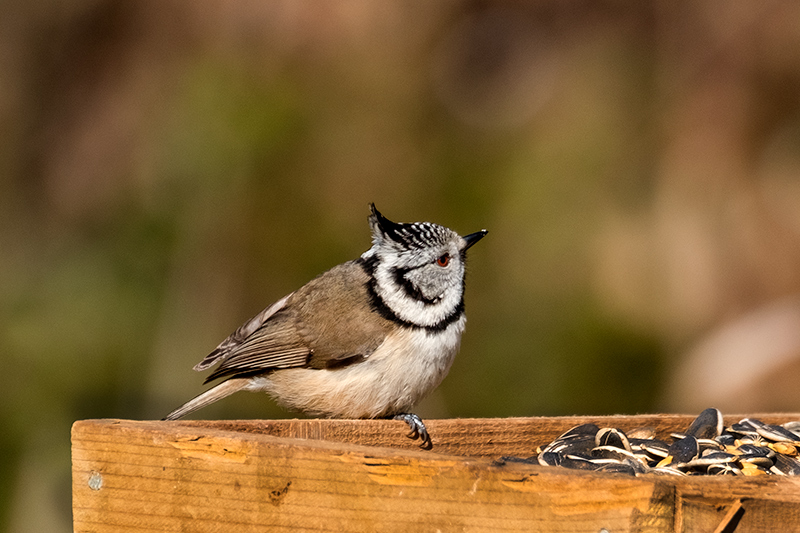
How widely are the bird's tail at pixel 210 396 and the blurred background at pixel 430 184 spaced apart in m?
1.56

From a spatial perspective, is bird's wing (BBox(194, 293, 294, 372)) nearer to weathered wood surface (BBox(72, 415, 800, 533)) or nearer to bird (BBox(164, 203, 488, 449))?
bird (BBox(164, 203, 488, 449))

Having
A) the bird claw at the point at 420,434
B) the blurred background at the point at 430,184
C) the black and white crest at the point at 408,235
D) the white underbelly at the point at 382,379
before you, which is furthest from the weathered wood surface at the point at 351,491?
the blurred background at the point at 430,184

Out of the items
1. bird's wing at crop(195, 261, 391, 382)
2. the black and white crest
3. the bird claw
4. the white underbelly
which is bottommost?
the bird claw

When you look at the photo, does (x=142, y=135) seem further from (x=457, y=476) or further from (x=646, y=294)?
(x=457, y=476)


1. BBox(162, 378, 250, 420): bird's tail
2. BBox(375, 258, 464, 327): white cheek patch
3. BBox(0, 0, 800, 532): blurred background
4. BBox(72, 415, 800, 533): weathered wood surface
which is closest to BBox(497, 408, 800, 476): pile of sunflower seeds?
BBox(72, 415, 800, 533): weathered wood surface

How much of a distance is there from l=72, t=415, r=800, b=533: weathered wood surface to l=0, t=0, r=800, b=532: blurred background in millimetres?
2658

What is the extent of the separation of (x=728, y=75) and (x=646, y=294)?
1.70 meters

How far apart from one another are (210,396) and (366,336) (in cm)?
66

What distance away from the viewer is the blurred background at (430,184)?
17.9ft

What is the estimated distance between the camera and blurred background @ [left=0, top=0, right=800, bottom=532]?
5441mm

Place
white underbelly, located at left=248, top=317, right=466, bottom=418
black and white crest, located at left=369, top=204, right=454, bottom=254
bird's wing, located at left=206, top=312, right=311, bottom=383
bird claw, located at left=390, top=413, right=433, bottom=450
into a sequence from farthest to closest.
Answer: black and white crest, located at left=369, top=204, right=454, bottom=254 → bird's wing, located at left=206, top=312, right=311, bottom=383 → white underbelly, located at left=248, top=317, right=466, bottom=418 → bird claw, located at left=390, top=413, right=433, bottom=450

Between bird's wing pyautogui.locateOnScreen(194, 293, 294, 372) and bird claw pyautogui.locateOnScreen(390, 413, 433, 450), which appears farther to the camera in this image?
bird's wing pyautogui.locateOnScreen(194, 293, 294, 372)

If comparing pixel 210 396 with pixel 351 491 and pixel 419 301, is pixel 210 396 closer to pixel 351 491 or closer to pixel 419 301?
pixel 419 301

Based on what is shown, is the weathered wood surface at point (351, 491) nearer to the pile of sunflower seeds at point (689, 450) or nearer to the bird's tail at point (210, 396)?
the pile of sunflower seeds at point (689, 450)
